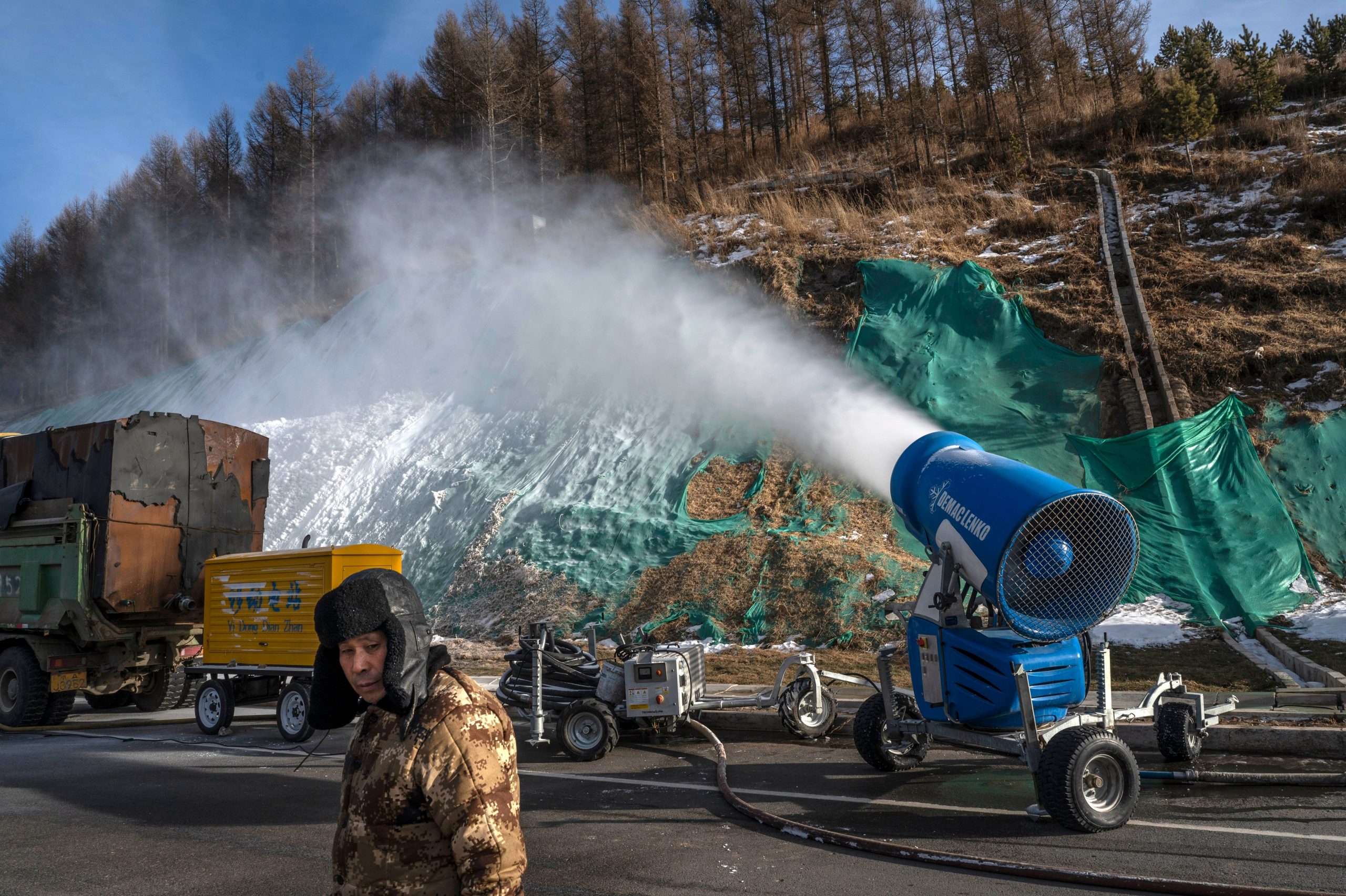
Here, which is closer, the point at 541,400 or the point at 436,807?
the point at 436,807

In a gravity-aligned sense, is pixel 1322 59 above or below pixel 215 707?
above

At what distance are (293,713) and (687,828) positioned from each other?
5800 mm

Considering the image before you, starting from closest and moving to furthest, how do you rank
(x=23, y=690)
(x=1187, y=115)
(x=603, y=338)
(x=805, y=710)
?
(x=805, y=710), (x=23, y=690), (x=603, y=338), (x=1187, y=115)

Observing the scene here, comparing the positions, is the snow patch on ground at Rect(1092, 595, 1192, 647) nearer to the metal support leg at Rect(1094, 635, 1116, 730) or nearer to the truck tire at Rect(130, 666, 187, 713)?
the metal support leg at Rect(1094, 635, 1116, 730)

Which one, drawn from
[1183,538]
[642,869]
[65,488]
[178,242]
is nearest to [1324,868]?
→ [642,869]

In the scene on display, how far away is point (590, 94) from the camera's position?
42.1 meters

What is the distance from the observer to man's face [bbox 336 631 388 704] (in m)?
2.05

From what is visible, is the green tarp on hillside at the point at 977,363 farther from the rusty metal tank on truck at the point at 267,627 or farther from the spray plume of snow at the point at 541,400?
the rusty metal tank on truck at the point at 267,627

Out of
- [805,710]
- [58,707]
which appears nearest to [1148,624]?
[805,710]

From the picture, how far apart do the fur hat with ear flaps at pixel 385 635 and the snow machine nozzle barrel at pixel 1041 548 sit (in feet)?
14.9

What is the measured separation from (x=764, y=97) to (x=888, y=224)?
24.8 m

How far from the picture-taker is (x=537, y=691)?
817cm

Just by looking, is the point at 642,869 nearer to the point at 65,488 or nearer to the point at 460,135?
the point at 65,488

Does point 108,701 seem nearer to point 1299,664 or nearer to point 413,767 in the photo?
point 413,767
